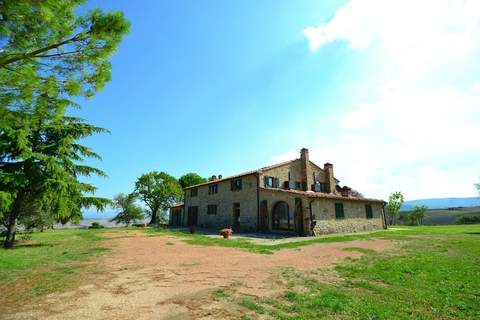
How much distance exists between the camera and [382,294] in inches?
241

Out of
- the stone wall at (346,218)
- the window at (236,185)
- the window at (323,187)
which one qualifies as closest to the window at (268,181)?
the window at (236,185)

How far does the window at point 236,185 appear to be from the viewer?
28.1 m

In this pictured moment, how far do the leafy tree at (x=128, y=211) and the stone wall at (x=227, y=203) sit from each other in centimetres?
1835

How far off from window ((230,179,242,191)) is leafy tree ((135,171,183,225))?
25677 millimetres

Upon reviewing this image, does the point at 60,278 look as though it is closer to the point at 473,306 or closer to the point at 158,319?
the point at 158,319

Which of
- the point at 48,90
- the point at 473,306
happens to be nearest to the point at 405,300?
the point at 473,306

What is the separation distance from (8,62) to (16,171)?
39.5 feet

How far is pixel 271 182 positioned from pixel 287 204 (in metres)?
4.18

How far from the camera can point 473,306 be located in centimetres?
536

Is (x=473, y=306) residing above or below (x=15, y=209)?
below

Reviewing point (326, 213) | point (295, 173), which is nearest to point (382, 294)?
point (326, 213)

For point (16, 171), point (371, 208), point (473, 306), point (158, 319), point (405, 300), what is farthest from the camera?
point (371, 208)

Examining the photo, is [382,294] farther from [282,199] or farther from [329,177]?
[329,177]

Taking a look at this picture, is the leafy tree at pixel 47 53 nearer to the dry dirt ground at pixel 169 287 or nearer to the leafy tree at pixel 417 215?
the dry dirt ground at pixel 169 287
